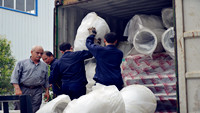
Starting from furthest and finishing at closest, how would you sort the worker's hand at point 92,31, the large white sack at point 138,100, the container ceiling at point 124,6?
the container ceiling at point 124,6
the worker's hand at point 92,31
the large white sack at point 138,100

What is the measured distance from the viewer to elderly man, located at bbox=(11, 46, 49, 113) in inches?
176

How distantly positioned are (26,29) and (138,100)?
11456 millimetres

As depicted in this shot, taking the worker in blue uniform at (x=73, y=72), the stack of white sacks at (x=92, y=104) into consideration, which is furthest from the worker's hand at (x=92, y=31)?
the stack of white sacks at (x=92, y=104)

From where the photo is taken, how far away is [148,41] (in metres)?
4.50

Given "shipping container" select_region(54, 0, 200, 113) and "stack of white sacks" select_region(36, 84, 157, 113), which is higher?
"shipping container" select_region(54, 0, 200, 113)

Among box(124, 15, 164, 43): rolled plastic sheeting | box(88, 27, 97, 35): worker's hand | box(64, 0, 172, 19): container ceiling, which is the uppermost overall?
box(64, 0, 172, 19): container ceiling

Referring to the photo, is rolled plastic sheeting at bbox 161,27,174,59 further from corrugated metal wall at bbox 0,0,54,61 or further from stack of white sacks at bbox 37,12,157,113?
corrugated metal wall at bbox 0,0,54,61

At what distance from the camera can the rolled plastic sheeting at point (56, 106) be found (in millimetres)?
2496

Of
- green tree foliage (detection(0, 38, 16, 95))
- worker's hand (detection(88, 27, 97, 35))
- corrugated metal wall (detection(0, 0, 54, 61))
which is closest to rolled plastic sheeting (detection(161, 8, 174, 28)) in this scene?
worker's hand (detection(88, 27, 97, 35))

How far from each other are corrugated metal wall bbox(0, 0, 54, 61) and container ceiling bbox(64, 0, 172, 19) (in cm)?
845

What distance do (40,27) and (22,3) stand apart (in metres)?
1.64

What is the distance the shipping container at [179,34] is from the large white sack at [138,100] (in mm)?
357

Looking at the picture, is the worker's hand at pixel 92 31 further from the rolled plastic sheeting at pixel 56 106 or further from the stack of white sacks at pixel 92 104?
the rolled plastic sheeting at pixel 56 106

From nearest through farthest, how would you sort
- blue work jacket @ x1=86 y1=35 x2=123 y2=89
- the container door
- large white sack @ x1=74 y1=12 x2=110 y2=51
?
the container door
blue work jacket @ x1=86 y1=35 x2=123 y2=89
large white sack @ x1=74 y1=12 x2=110 y2=51
